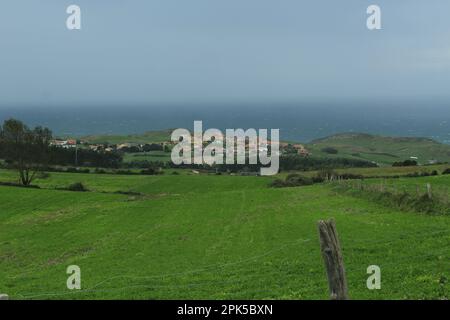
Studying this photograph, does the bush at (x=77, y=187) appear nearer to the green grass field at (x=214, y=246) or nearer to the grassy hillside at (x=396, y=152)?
the green grass field at (x=214, y=246)

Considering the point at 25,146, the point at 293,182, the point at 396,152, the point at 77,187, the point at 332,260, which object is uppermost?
the point at 25,146

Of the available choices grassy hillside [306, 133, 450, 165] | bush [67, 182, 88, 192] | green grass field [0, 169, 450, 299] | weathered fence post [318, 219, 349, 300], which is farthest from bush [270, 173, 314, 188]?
A: grassy hillside [306, 133, 450, 165]

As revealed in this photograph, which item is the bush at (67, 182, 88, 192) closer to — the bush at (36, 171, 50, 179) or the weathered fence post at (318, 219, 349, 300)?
the bush at (36, 171, 50, 179)

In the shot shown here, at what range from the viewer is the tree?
2990 inches

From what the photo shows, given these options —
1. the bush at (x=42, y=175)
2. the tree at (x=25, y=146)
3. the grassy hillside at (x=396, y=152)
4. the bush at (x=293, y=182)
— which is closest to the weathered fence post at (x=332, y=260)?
the bush at (x=293, y=182)

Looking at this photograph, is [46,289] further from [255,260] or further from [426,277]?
[426,277]

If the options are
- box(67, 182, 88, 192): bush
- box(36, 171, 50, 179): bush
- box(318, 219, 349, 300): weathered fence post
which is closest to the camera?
box(318, 219, 349, 300): weathered fence post

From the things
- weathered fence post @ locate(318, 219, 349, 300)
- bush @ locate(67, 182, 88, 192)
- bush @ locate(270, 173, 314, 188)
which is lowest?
bush @ locate(67, 182, 88, 192)

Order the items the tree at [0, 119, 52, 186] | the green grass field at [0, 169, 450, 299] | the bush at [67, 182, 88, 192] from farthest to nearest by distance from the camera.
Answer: the tree at [0, 119, 52, 186] → the bush at [67, 182, 88, 192] → the green grass field at [0, 169, 450, 299]

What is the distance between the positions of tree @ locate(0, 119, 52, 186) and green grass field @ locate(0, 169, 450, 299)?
58.8ft

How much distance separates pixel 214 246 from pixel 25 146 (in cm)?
5893

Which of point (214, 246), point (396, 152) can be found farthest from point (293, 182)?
point (396, 152)

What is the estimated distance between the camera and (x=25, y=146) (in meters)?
77.4

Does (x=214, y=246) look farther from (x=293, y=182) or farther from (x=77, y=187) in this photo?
(x=77, y=187)
